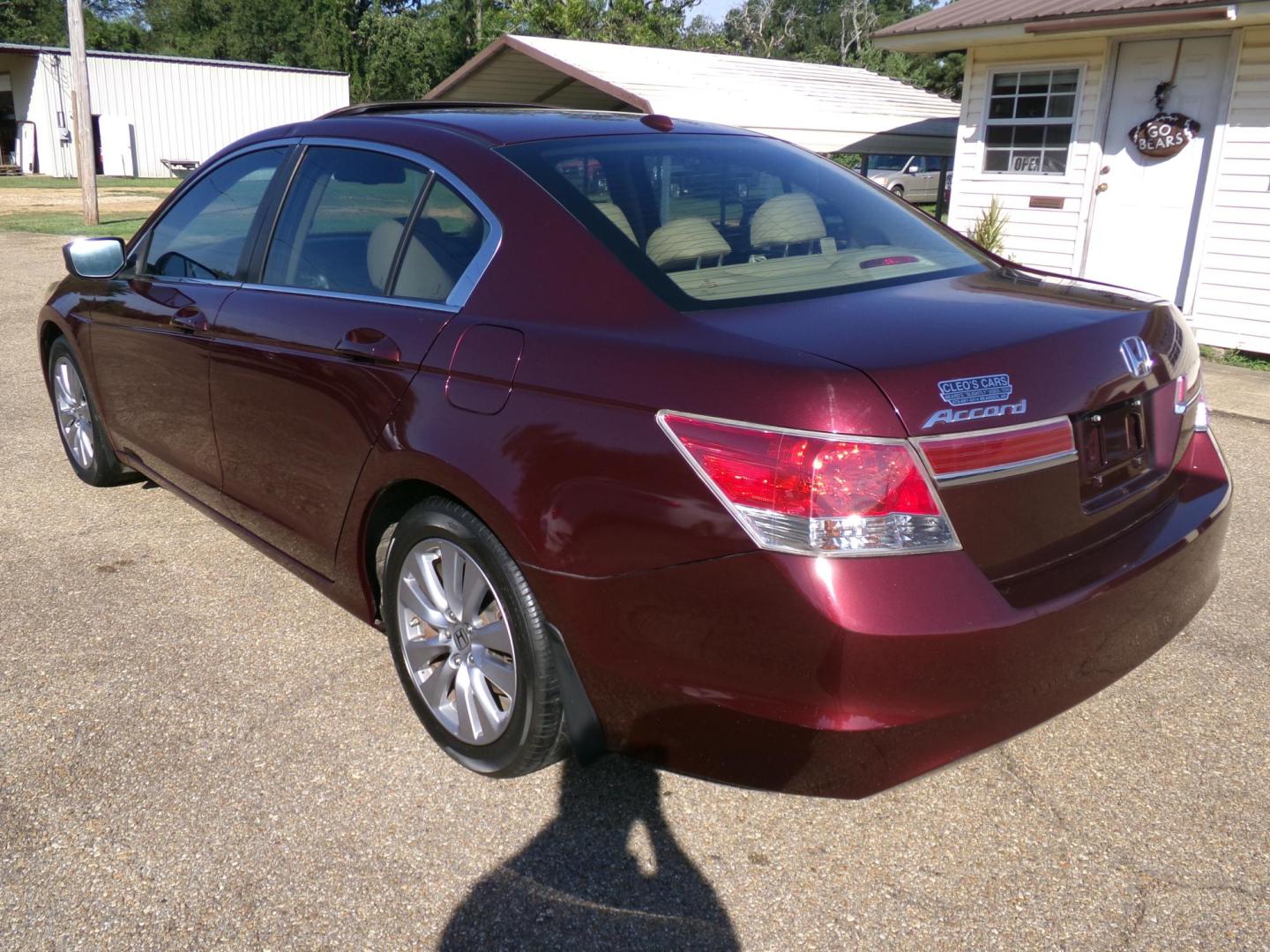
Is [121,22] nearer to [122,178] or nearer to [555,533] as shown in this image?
[122,178]

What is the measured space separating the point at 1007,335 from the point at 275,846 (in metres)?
2.02

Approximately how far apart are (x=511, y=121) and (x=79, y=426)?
297 centimetres

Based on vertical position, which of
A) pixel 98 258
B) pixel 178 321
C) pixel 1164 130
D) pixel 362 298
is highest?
pixel 1164 130

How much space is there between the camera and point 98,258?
14.5ft

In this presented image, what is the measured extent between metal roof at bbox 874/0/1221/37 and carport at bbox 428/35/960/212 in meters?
3.25

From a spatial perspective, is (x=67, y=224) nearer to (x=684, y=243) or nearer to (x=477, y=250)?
(x=477, y=250)

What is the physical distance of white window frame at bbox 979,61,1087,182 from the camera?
413 inches

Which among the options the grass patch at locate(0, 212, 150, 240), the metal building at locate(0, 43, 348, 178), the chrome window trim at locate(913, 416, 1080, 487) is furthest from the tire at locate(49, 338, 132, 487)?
the metal building at locate(0, 43, 348, 178)

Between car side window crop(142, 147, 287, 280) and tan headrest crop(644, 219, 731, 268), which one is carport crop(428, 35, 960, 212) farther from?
tan headrest crop(644, 219, 731, 268)

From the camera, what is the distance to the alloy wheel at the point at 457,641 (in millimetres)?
2674

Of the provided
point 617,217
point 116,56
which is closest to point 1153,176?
point 617,217

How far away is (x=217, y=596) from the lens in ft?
13.2

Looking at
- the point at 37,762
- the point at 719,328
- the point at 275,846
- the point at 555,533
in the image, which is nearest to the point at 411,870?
the point at 275,846

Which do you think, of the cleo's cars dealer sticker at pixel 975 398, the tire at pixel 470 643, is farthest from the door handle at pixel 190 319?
the cleo's cars dealer sticker at pixel 975 398
